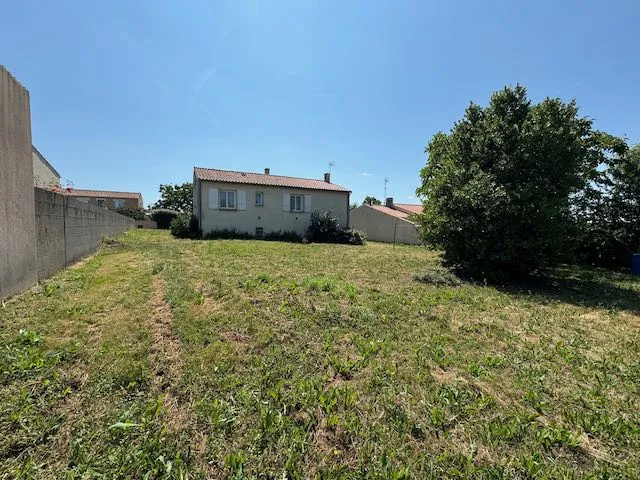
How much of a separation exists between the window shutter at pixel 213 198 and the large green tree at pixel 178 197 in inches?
1279

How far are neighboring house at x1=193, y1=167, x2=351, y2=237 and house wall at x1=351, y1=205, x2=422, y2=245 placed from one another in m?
3.83

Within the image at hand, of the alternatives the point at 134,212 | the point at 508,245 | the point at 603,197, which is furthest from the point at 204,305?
the point at 134,212

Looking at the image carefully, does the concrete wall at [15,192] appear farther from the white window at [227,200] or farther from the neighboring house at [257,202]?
the white window at [227,200]

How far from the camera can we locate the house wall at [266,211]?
18016 millimetres

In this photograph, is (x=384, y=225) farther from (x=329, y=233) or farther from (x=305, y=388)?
(x=305, y=388)

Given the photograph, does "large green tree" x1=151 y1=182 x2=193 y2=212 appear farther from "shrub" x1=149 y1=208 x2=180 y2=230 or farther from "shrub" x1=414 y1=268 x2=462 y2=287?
"shrub" x1=414 y1=268 x2=462 y2=287

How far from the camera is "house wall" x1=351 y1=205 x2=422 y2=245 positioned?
22.2 metres

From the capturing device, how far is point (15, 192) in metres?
4.42

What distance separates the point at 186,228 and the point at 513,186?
15358mm

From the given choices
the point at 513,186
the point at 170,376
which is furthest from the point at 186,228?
the point at 170,376

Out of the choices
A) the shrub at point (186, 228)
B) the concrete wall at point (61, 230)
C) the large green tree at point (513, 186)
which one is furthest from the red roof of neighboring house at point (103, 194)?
the large green tree at point (513, 186)

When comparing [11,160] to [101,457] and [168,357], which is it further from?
[101,457]

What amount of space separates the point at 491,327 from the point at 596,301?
3742mm

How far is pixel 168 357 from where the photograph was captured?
126 inches
